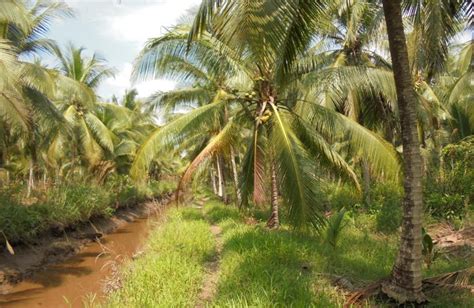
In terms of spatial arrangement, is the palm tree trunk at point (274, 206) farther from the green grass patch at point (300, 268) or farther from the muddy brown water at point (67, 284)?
the muddy brown water at point (67, 284)

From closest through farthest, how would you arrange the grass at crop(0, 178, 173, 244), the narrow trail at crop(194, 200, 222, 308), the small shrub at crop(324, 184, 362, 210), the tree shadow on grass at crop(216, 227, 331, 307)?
the tree shadow on grass at crop(216, 227, 331, 307), the narrow trail at crop(194, 200, 222, 308), the grass at crop(0, 178, 173, 244), the small shrub at crop(324, 184, 362, 210)

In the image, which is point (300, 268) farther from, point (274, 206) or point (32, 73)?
point (32, 73)

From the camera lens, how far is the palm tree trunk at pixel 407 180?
453cm

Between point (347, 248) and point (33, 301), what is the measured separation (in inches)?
235

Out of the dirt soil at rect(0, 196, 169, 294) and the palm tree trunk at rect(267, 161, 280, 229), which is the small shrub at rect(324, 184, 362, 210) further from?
the dirt soil at rect(0, 196, 169, 294)

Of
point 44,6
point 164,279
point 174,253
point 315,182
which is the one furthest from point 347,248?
point 44,6

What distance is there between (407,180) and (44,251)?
9143 millimetres

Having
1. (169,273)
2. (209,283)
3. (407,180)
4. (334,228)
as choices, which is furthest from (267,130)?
(407,180)

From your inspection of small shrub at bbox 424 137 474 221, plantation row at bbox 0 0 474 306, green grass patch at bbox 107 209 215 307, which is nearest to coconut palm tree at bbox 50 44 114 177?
plantation row at bbox 0 0 474 306

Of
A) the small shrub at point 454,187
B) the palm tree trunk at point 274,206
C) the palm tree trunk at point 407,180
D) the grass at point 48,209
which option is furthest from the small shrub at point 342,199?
the palm tree trunk at point 407,180

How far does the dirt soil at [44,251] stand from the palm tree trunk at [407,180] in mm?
6641

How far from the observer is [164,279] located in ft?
19.3

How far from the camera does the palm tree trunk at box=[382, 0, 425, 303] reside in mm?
4531

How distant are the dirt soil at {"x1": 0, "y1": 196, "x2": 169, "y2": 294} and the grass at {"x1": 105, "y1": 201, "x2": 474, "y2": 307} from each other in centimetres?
273
